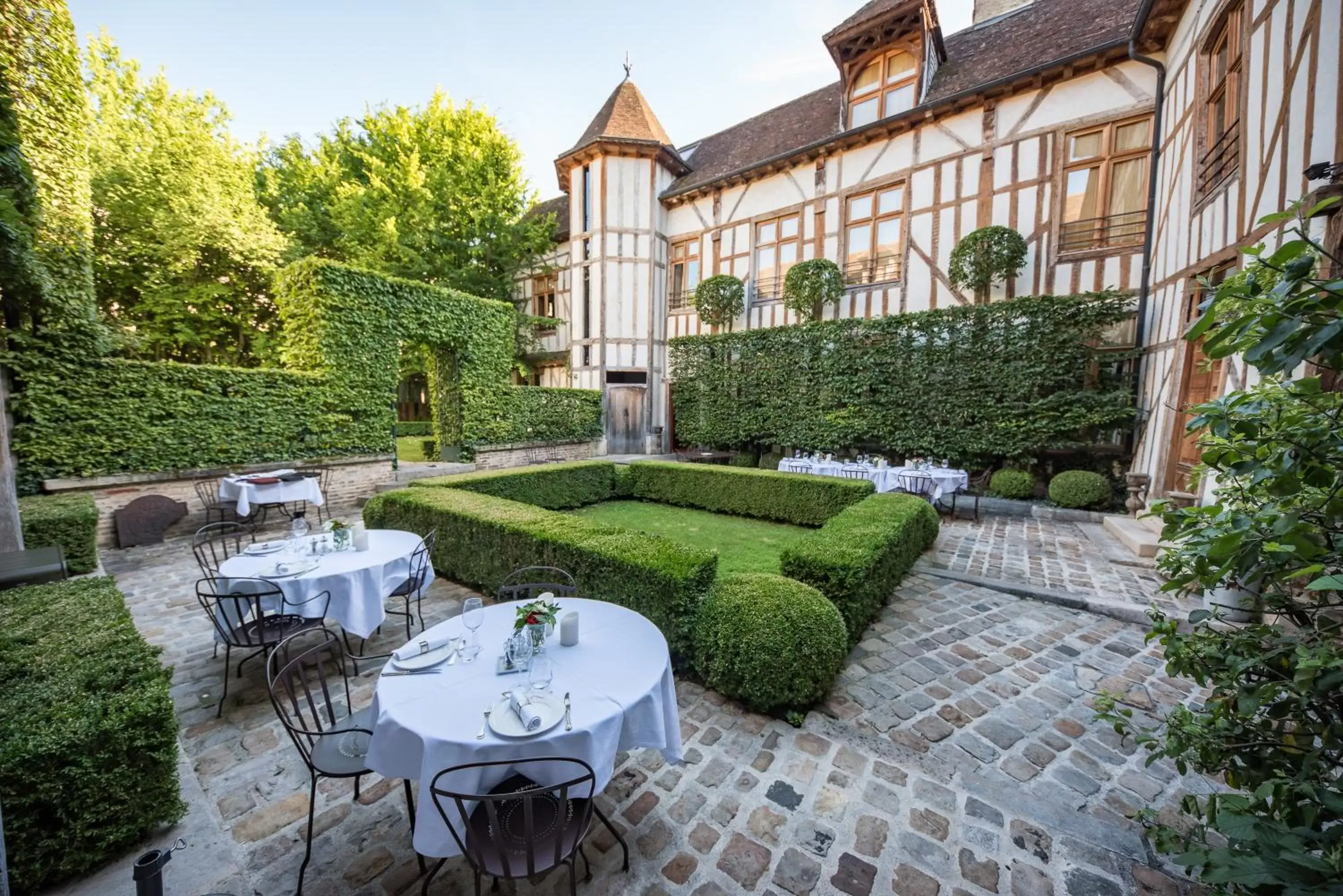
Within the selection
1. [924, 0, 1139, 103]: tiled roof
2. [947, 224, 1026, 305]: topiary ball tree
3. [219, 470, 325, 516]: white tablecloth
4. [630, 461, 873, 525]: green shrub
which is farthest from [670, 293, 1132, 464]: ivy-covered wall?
[219, 470, 325, 516]: white tablecloth

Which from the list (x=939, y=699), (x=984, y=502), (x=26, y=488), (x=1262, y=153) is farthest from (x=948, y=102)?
(x=26, y=488)

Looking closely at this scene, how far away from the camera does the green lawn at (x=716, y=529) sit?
5.93 metres

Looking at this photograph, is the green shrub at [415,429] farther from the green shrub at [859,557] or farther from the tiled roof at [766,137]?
the green shrub at [859,557]

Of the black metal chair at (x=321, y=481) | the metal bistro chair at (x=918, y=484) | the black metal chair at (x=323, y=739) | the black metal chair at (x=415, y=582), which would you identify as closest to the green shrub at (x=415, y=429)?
the black metal chair at (x=321, y=481)

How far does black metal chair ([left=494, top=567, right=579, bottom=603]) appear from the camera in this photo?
3.26 m

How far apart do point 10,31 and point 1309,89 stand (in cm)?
1334

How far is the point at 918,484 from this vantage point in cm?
846

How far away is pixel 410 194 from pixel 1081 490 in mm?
17551

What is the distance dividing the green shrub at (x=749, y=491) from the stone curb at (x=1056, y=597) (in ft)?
5.80

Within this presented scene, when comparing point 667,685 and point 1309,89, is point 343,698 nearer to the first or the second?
point 667,685

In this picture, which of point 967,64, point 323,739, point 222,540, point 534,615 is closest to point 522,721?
point 534,615

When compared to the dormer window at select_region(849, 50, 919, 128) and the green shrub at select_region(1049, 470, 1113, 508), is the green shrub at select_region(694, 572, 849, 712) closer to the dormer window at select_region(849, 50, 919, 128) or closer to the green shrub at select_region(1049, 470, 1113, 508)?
the green shrub at select_region(1049, 470, 1113, 508)

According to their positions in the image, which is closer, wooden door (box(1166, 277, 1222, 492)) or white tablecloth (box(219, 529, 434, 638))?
white tablecloth (box(219, 529, 434, 638))

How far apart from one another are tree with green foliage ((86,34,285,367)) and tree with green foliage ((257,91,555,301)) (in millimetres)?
1583
